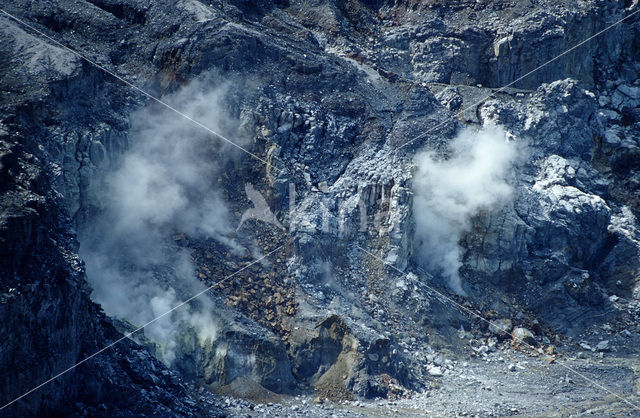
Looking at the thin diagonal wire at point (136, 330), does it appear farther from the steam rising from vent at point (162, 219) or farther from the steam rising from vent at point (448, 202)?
the steam rising from vent at point (448, 202)

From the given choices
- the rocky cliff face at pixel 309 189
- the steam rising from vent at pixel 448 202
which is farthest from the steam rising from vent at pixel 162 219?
the steam rising from vent at pixel 448 202

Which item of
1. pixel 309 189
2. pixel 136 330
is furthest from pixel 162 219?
pixel 309 189

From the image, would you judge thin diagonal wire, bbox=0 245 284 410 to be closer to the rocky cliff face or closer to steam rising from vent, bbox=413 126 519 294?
the rocky cliff face

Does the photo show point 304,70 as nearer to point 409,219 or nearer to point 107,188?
point 409,219

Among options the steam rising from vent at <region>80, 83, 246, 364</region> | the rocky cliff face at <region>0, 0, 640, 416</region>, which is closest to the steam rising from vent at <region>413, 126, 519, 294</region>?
the rocky cliff face at <region>0, 0, 640, 416</region>

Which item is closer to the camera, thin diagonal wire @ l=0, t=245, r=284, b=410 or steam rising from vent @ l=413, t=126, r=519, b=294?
thin diagonal wire @ l=0, t=245, r=284, b=410

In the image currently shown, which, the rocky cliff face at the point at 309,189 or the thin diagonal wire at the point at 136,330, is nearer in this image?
the thin diagonal wire at the point at 136,330

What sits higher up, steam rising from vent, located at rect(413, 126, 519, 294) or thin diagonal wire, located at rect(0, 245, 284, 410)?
steam rising from vent, located at rect(413, 126, 519, 294)
